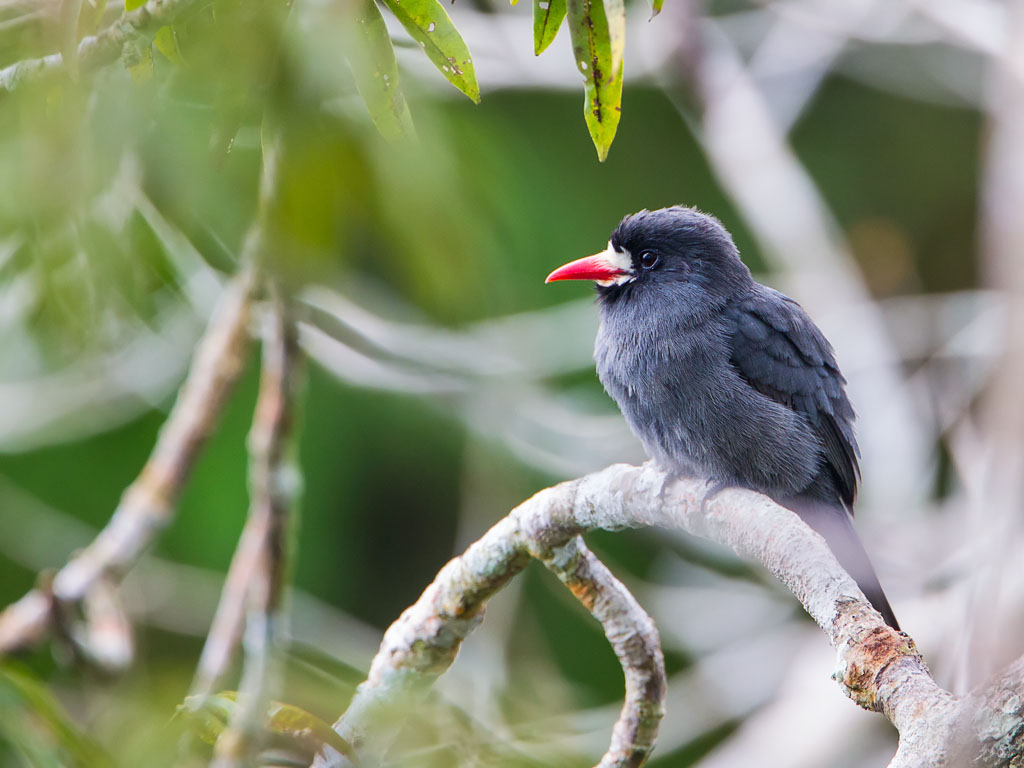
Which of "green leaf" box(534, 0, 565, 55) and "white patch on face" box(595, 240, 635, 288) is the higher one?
"green leaf" box(534, 0, 565, 55)

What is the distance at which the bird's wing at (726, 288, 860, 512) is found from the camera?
10.2 feet

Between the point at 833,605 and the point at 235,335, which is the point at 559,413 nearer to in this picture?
the point at 235,335

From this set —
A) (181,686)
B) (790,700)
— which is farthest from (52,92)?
(790,700)

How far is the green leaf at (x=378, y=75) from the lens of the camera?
4.17 feet

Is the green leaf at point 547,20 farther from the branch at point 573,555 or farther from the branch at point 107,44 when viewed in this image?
the branch at point 573,555

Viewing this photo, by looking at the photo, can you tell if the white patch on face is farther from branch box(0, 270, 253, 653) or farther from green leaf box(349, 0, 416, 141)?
green leaf box(349, 0, 416, 141)

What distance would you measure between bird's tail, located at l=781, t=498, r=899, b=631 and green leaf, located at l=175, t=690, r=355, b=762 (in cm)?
125

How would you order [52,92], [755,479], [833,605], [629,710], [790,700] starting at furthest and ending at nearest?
[790,700]
[755,479]
[629,710]
[833,605]
[52,92]

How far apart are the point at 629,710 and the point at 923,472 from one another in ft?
14.1

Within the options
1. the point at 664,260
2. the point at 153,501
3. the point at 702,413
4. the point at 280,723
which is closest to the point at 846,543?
the point at 702,413

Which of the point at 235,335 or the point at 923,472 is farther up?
the point at 235,335

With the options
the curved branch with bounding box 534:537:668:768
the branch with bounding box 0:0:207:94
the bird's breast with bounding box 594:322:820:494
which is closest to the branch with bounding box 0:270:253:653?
the bird's breast with bounding box 594:322:820:494

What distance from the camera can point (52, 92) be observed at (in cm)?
133

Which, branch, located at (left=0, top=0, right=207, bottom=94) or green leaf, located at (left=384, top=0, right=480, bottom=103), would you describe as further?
green leaf, located at (left=384, top=0, right=480, bottom=103)
